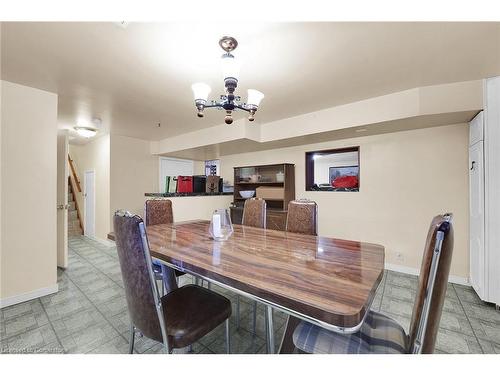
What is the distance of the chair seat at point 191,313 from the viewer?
1044 millimetres

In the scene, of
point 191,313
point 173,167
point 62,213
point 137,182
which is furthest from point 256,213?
point 173,167

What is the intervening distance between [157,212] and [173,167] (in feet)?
10.1

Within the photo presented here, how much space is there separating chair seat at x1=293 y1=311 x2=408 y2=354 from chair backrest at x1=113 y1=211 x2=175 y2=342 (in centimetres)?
67

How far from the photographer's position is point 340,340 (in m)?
0.95

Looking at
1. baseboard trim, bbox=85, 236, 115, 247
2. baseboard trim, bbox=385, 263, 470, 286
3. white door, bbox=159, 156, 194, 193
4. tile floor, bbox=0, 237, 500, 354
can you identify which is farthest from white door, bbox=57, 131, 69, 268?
baseboard trim, bbox=385, 263, 470, 286

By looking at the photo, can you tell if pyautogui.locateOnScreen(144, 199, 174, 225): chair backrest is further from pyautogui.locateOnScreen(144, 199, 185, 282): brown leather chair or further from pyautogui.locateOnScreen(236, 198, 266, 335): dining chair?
pyautogui.locateOnScreen(236, 198, 266, 335): dining chair

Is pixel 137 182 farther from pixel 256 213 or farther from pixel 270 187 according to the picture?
pixel 256 213

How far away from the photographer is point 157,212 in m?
2.52
